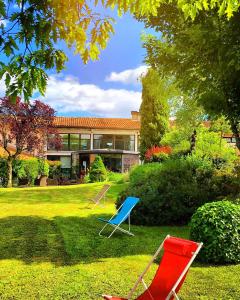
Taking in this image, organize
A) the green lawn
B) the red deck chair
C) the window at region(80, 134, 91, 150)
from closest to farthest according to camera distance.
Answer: the red deck chair, the green lawn, the window at region(80, 134, 91, 150)

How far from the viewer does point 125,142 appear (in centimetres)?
5084

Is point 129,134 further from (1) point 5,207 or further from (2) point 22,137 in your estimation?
(1) point 5,207

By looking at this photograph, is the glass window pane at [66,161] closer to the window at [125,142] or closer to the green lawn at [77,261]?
the window at [125,142]

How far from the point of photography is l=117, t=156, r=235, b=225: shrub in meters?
11.8

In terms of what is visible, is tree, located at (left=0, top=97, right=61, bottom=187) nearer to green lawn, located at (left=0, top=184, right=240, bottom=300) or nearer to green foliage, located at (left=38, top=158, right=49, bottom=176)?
green foliage, located at (left=38, top=158, right=49, bottom=176)

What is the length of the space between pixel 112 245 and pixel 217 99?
15.4 feet

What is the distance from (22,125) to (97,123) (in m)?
26.0

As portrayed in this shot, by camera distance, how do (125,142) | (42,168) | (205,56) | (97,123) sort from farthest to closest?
(97,123)
(125,142)
(42,168)
(205,56)

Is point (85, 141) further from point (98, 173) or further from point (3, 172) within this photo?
point (3, 172)

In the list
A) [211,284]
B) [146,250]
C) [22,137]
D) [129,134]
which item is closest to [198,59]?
[146,250]

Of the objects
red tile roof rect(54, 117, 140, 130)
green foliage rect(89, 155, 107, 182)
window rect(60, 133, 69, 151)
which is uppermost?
red tile roof rect(54, 117, 140, 130)

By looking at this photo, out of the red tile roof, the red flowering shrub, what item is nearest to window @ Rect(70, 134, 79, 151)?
the red tile roof

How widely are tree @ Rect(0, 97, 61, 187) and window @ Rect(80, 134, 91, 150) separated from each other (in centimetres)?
2211

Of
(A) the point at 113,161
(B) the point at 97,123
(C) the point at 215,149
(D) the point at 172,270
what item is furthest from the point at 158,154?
(B) the point at 97,123
